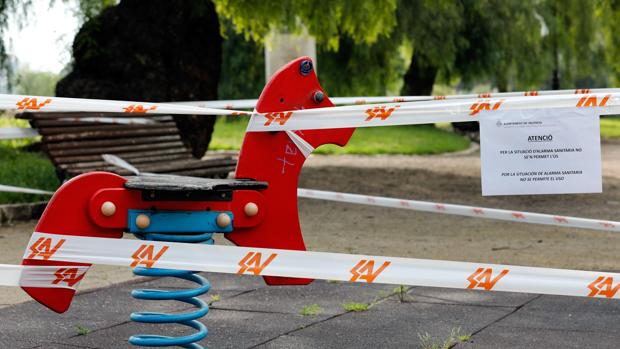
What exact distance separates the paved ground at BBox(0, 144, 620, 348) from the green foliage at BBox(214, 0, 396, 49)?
3.46 m

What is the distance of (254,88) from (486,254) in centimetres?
2066

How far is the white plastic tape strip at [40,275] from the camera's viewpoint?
13.7 ft

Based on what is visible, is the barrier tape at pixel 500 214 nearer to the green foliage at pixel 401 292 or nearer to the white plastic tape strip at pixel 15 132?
the green foliage at pixel 401 292

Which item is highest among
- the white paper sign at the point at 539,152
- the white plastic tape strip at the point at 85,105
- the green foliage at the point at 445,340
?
the white plastic tape strip at the point at 85,105

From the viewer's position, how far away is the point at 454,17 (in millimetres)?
21359

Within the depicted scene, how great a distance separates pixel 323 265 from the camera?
13.5 feet

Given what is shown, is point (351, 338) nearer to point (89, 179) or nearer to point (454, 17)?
point (89, 179)

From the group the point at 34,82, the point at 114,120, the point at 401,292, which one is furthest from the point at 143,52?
the point at 401,292

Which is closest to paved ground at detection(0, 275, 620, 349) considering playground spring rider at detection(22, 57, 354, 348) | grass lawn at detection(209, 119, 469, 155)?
playground spring rider at detection(22, 57, 354, 348)

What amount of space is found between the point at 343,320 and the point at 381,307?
1.34 ft

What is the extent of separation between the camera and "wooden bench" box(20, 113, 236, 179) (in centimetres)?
1071

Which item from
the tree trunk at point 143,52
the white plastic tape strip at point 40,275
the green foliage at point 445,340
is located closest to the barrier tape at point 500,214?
the green foliage at point 445,340

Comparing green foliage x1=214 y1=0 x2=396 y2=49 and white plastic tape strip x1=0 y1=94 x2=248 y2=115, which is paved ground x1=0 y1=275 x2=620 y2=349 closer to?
white plastic tape strip x1=0 y1=94 x2=248 y2=115

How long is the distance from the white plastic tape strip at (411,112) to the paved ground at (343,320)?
3.97ft
